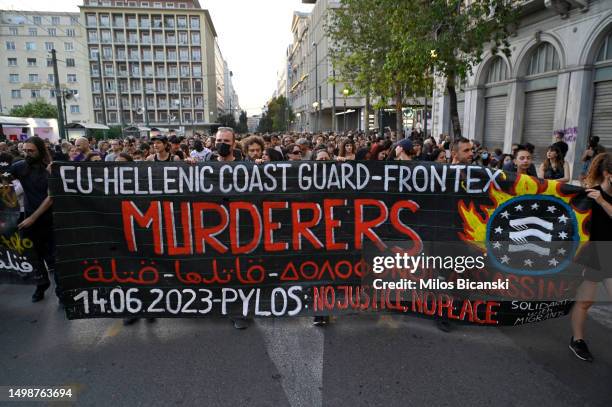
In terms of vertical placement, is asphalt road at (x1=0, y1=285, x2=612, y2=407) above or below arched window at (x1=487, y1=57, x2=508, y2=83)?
below

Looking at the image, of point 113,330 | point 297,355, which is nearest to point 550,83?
point 297,355

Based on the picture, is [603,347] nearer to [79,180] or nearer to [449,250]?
[449,250]

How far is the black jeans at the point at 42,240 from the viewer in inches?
168

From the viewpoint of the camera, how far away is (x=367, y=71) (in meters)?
17.9

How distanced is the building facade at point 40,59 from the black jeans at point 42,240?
256 feet

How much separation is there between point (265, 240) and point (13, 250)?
283 cm

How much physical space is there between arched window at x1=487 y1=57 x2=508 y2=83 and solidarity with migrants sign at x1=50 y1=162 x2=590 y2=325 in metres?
14.4

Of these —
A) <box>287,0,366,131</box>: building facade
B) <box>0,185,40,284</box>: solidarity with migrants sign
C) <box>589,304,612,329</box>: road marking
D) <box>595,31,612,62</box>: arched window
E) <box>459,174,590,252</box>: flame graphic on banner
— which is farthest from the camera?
<box>287,0,366,131</box>: building facade

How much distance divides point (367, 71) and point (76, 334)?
16658 mm

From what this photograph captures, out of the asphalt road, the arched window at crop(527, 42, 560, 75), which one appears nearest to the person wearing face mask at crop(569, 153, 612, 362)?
the asphalt road

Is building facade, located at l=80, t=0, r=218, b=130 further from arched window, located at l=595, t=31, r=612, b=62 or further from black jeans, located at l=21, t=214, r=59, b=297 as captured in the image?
black jeans, located at l=21, t=214, r=59, b=297

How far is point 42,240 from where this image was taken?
4.41 metres

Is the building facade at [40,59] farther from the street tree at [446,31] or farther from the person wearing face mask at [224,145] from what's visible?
the person wearing face mask at [224,145]

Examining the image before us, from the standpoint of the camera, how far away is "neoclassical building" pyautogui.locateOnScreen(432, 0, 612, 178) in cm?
1098
